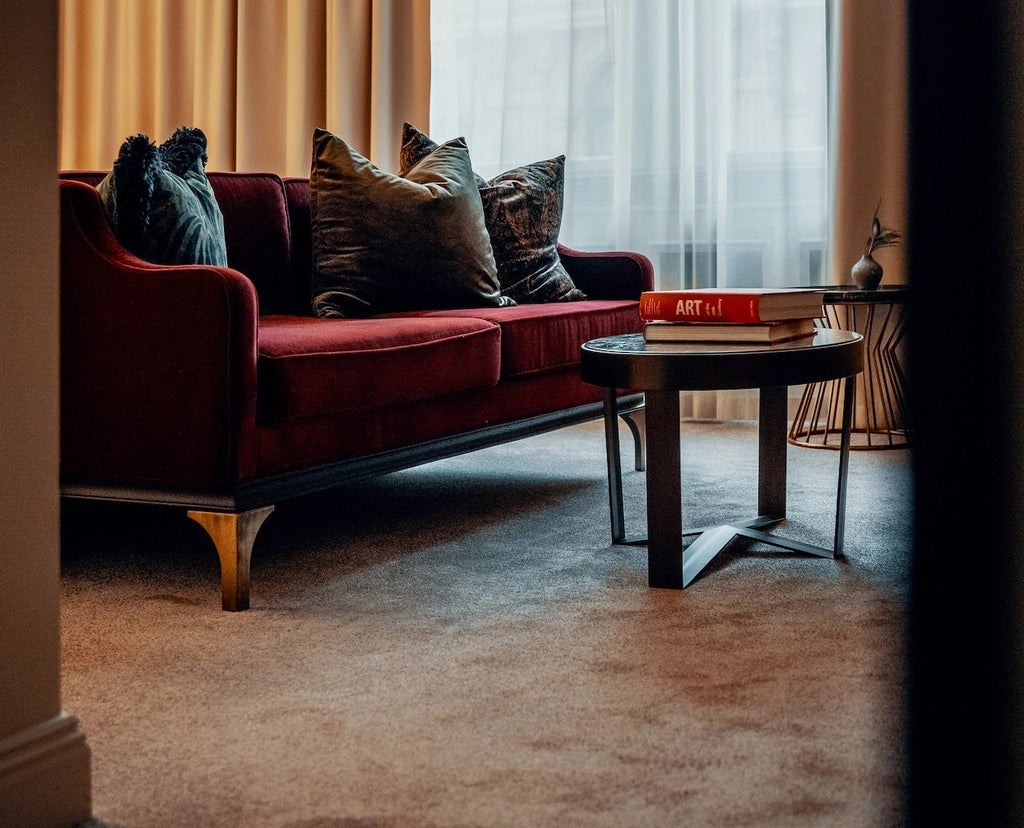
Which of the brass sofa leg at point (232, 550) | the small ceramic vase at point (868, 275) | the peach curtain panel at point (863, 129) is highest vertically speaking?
the peach curtain panel at point (863, 129)

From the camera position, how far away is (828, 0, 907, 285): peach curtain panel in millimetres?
3992

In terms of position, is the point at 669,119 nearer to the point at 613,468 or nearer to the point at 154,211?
Answer: the point at 613,468

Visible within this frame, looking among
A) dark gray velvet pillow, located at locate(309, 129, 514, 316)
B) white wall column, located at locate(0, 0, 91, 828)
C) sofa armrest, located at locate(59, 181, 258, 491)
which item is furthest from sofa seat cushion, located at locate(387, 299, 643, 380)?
white wall column, located at locate(0, 0, 91, 828)

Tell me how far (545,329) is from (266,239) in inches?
30.1

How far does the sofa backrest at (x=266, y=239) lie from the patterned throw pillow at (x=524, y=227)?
0.48 m

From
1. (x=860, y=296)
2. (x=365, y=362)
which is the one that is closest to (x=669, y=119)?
(x=860, y=296)

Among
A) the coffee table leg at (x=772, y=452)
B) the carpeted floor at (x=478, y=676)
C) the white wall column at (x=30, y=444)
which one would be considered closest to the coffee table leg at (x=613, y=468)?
the carpeted floor at (x=478, y=676)

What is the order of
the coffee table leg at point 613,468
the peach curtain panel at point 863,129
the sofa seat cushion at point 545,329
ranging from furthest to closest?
the peach curtain panel at point 863,129 < the sofa seat cushion at point 545,329 < the coffee table leg at point 613,468

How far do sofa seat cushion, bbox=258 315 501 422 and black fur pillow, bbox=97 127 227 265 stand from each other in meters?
0.21

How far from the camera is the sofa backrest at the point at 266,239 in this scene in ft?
9.53

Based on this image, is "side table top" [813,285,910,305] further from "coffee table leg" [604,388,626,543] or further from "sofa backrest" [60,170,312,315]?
"sofa backrest" [60,170,312,315]

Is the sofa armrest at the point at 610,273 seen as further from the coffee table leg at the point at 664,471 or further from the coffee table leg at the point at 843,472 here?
the coffee table leg at the point at 664,471

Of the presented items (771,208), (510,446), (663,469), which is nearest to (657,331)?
(663,469)

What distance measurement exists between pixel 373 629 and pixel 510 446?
208cm
